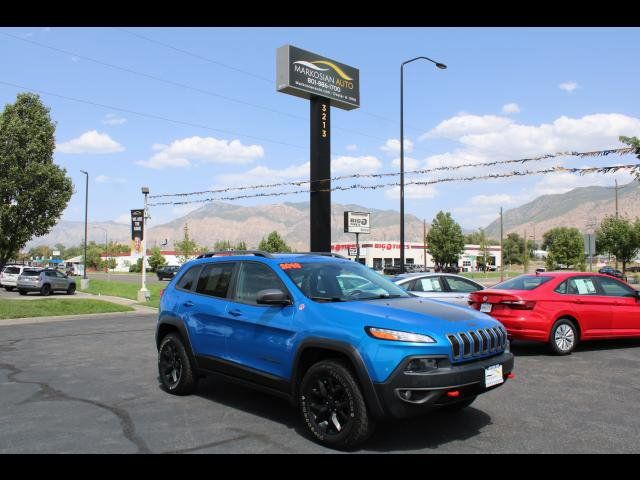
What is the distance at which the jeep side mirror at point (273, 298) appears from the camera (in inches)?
202

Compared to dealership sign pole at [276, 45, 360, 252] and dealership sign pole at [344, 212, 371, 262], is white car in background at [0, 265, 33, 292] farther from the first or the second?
dealership sign pole at [344, 212, 371, 262]

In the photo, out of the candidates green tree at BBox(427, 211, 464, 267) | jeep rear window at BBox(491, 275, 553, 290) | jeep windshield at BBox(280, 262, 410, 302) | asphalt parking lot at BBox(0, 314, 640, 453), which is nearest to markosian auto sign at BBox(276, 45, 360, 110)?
jeep rear window at BBox(491, 275, 553, 290)

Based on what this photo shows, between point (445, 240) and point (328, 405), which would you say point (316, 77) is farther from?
point (445, 240)

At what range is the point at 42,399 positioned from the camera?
262 inches

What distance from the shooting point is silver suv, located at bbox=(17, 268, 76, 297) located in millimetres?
30406

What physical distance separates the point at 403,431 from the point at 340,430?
32.7 inches

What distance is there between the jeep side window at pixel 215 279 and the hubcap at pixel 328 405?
1.79 meters

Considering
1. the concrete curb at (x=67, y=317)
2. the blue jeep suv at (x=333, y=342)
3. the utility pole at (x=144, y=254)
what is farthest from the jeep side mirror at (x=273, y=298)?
the utility pole at (x=144, y=254)

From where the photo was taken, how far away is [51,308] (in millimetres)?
18703

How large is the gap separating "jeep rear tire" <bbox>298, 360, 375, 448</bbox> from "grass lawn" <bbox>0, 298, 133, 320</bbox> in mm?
15571

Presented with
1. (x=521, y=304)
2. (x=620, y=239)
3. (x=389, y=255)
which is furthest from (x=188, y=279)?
(x=389, y=255)
